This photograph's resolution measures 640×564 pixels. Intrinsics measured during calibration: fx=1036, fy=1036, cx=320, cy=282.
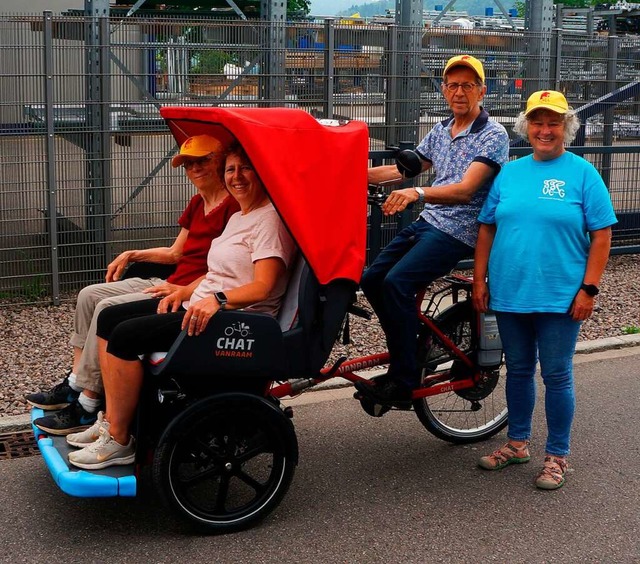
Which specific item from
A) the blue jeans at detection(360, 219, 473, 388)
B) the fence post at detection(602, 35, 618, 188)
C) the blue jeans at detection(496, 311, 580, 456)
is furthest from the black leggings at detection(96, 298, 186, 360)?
the fence post at detection(602, 35, 618, 188)

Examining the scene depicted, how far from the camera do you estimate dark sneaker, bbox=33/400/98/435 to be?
4570 mm

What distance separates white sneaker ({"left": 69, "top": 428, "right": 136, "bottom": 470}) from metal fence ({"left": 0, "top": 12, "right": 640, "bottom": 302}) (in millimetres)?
4238

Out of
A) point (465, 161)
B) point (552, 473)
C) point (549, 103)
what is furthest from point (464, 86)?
point (552, 473)

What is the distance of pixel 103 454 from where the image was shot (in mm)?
4246

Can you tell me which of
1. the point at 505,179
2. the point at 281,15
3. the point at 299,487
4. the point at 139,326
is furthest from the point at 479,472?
the point at 281,15

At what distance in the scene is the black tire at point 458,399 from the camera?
534 centimetres

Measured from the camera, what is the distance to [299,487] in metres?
4.89

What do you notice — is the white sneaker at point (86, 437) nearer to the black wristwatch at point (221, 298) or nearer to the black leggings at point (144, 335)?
the black leggings at point (144, 335)

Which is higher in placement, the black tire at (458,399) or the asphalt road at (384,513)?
the black tire at (458,399)

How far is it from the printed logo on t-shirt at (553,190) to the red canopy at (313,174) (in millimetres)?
833

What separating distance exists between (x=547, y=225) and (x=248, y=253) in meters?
1.38

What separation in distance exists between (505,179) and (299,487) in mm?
1749

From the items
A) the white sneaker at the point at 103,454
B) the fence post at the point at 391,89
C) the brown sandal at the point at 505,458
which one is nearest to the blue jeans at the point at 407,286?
the brown sandal at the point at 505,458

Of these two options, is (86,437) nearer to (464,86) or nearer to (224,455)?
(224,455)
